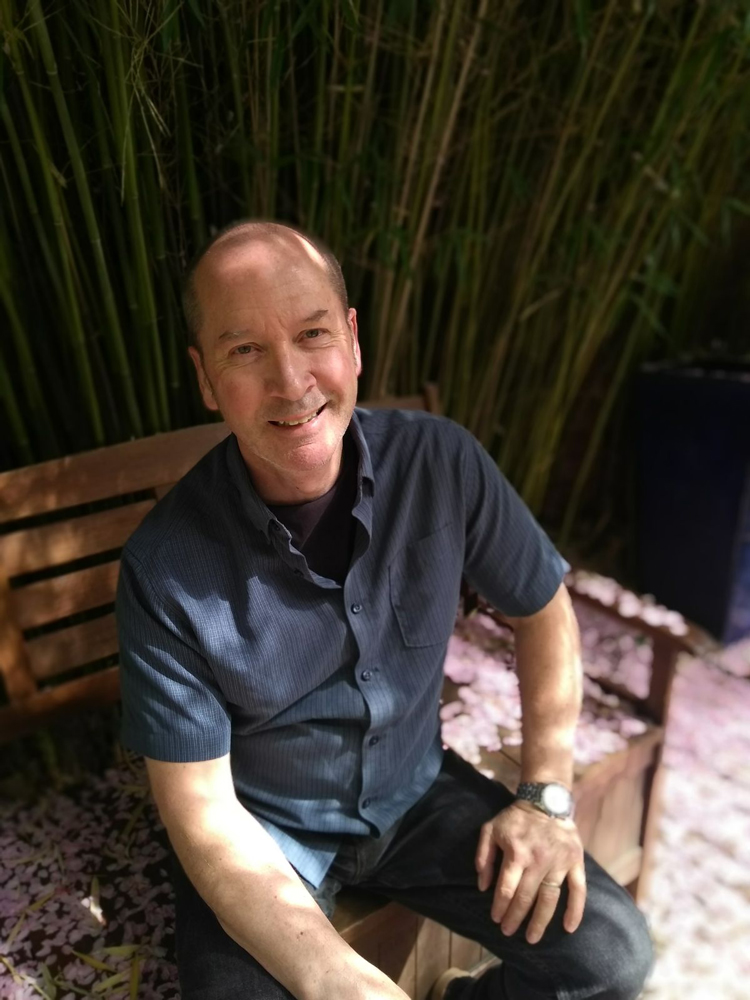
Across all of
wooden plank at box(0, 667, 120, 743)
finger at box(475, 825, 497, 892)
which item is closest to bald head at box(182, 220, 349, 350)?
wooden plank at box(0, 667, 120, 743)

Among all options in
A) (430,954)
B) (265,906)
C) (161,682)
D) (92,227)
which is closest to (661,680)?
(430,954)

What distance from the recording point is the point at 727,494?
252 centimetres

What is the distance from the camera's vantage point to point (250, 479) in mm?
1076

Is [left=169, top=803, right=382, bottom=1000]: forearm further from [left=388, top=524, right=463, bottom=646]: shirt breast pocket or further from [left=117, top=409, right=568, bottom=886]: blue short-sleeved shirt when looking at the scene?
[left=388, top=524, right=463, bottom=646]: shirt breast pocket

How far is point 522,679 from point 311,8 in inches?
47.3

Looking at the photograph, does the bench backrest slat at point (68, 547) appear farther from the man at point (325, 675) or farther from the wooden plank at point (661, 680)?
the wooden plank at point (661, 680)

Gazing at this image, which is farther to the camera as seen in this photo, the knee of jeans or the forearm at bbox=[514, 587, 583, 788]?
the forearm at bbox=[514, 587, 583, 788]

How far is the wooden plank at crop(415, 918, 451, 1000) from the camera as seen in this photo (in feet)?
4.34

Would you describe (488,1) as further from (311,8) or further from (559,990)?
(559,990)

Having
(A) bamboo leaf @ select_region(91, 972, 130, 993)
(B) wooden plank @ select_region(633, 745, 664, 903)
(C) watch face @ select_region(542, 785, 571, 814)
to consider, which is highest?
(C) watch face @ select_region(542, 785, 571, 814)

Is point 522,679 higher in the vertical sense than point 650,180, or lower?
lower

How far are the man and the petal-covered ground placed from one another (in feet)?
0.72

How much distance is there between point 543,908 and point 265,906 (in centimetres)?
43

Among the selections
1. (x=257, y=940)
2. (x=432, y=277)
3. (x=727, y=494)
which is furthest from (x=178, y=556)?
(x=727, y=494)
